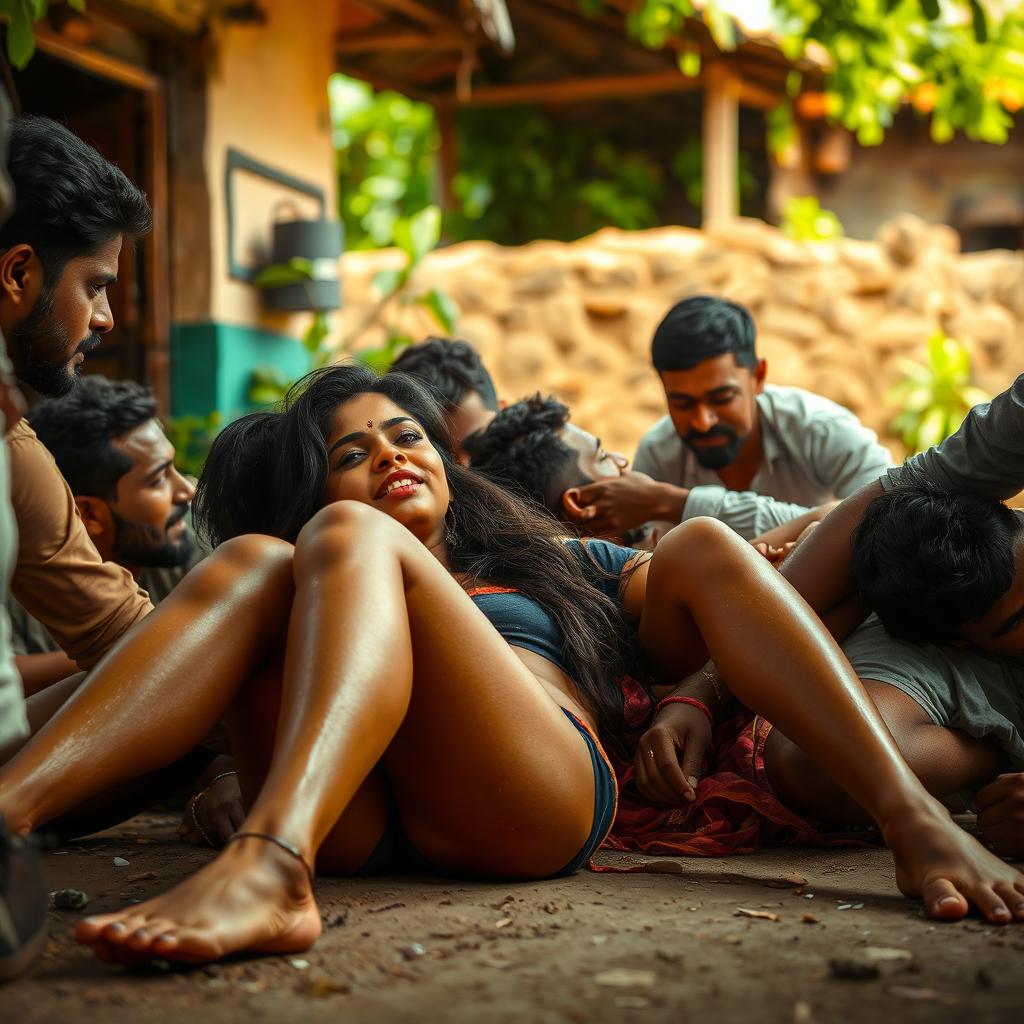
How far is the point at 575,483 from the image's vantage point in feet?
11.5

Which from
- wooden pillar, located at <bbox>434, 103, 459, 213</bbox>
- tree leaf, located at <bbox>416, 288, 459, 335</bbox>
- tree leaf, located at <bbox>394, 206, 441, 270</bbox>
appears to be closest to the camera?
tree leaf, located at <bbox>416, 288, 459, 335</bbox>

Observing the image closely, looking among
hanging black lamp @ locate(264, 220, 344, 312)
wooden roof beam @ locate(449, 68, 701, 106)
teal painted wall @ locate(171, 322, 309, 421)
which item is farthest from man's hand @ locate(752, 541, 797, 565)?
wooden roof beam @ locate(449, 68, 701, 106)

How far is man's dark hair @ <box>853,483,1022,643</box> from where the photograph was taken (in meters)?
2.54

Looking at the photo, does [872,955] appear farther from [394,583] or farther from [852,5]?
[852,5]

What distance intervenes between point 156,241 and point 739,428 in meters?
3.41

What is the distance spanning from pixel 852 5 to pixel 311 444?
324 centimetres

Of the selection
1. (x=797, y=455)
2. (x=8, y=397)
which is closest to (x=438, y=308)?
(x=797, y=455)

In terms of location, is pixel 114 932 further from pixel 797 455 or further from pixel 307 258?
pixel 307 258

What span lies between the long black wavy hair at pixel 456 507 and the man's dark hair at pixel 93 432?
2.71 ft

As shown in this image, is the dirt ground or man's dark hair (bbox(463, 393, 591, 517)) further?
man's dark hair (bbox(463, 393, 591, 517))

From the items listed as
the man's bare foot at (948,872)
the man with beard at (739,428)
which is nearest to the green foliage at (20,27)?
the man with beard at (739,428)

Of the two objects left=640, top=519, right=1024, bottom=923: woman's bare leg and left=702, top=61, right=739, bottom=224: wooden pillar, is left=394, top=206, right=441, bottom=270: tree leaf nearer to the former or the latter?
left=702, top=61, right=739, bottom=224: wooden pillar

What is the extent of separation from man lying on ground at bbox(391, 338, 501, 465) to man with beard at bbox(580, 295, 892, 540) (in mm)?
586

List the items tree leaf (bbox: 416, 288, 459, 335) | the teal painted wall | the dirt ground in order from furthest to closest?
tree leaf (bbox: 416, 288, 459, 335)
the teal painted wall
the dirt ground
